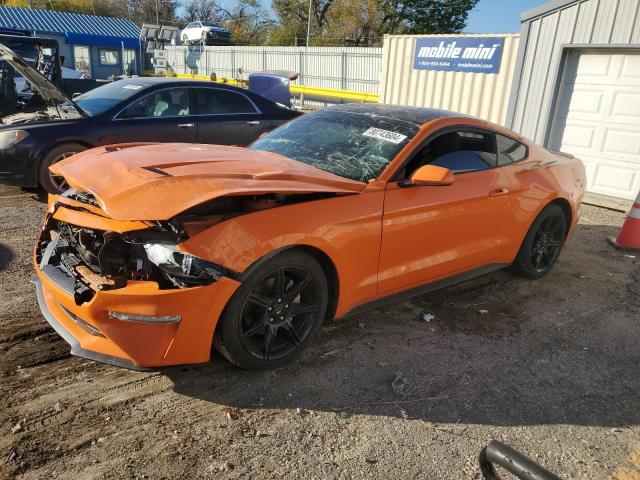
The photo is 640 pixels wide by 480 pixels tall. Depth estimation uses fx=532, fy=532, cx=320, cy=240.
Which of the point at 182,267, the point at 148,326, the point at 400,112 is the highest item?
the point at 400,112

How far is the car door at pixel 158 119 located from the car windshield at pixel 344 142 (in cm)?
305

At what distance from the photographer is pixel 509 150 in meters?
4.74

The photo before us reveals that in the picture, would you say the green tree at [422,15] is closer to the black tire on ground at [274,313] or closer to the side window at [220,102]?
the side window at [220,102]

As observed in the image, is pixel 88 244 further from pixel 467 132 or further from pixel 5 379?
pixel 467 132

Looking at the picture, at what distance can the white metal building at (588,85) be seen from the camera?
8.41 meters

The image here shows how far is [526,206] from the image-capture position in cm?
474

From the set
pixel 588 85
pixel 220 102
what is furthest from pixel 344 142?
pixel 588 85

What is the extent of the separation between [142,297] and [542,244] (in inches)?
157

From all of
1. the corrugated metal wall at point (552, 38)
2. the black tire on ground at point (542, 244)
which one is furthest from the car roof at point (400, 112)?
the corrugated metal wall at point (552, 38)

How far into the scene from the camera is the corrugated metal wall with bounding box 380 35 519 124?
10.5 m

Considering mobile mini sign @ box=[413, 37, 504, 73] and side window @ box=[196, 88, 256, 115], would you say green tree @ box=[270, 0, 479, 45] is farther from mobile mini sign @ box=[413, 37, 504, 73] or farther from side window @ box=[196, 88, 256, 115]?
side window @ box=[196, 88, 256, 115]


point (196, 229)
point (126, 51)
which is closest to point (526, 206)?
point (196, 229)

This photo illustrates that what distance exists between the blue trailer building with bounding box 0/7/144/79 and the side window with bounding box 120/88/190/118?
3394 centimetres

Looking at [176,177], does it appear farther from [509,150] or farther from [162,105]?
[162,105]
